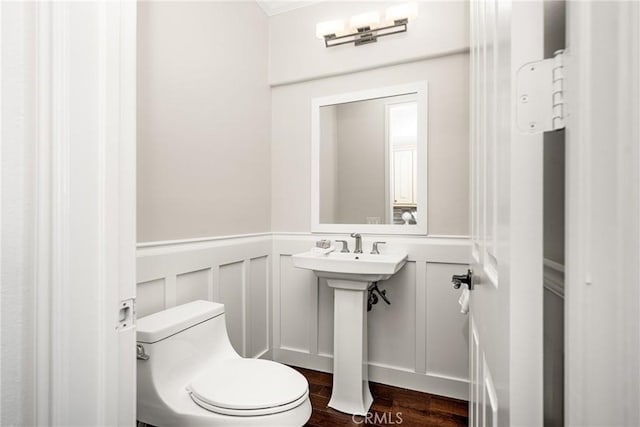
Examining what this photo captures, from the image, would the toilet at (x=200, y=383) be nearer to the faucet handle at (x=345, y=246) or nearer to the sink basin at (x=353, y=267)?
the sink basin at (x=353, y=267)

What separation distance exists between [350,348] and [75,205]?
143cm

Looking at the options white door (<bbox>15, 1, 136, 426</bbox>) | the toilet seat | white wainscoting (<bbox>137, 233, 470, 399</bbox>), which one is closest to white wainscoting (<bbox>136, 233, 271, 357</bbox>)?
white wainscoting (<bbox>137, 233, 470, 399</bbox>)

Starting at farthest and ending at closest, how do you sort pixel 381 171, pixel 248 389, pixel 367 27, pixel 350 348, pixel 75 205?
pixel 381 171 < pixel 367 27 < pixel 350 348 < pixel 248 389 < pixel 75 205

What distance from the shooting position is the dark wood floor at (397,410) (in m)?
1.52

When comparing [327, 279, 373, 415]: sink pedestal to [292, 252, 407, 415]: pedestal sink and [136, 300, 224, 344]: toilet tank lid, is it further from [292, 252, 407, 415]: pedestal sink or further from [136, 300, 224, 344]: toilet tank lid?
[136, 300, 224, 344]: toilet tank lid

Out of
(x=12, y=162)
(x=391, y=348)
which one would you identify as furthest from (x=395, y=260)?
(x=12, y=162)

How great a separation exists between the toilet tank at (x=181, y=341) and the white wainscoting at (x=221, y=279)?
3.8 inches

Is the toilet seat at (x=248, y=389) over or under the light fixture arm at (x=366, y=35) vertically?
under

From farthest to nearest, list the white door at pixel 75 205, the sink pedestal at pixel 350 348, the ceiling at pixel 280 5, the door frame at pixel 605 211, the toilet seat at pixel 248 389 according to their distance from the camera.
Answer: the ceiling at pixel 280 5 < the sink pedestal at pixel 350 348 < the toilet seat at pixel 248 389 < the white door at pixel 75 205 < the door frame at pixel 605 211

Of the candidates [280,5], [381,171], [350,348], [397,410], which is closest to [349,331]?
[350,348]

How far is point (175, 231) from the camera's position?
54.7 inches

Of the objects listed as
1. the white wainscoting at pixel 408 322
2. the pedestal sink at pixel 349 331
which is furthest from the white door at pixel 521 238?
the white wainscoting at pixel 408 322

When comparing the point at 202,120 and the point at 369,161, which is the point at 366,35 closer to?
the point at 369,161

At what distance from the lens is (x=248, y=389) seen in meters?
1.07
